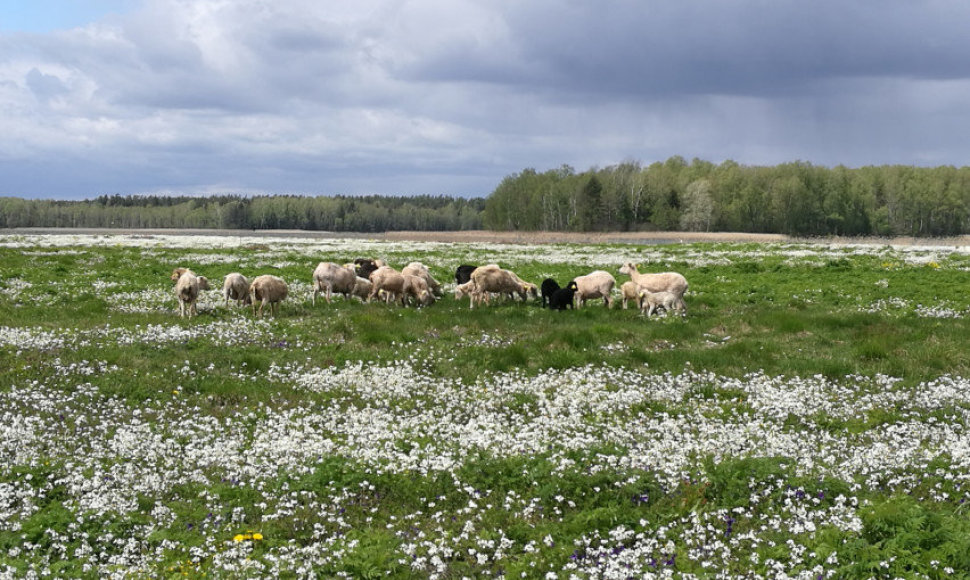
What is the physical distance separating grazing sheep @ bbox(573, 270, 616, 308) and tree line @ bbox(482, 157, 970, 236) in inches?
4868

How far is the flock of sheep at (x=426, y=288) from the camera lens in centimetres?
2511

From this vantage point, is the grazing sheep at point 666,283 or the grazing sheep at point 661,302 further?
the grazing sheep at point 666,283

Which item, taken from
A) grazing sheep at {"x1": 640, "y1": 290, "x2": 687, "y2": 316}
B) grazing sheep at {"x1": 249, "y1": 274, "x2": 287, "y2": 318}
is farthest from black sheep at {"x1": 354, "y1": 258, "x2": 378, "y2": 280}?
grazing sheep at {"x1": 640, "y1": 290, "x2": 687, "y2": 316}

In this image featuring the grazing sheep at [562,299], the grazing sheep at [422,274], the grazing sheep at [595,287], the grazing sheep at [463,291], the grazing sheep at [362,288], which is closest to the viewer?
the grazing sheep at [562,299]

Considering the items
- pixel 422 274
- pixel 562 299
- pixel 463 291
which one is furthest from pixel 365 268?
pixel 562 299

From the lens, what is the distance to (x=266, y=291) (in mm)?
24891

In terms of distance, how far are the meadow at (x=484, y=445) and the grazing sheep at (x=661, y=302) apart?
1436 millimetres

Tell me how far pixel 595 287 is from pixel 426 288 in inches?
273

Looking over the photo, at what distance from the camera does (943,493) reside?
395 inches

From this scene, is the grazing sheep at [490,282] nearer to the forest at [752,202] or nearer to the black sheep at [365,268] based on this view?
the black sheep at [365,268]

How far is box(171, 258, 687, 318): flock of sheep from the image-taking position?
2511cm

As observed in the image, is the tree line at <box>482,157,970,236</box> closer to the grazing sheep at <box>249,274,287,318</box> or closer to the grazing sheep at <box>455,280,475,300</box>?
the grazing sheep at <box>455,280,475,300</box>

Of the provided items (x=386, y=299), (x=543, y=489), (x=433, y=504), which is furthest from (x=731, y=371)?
(x=386, y=299)

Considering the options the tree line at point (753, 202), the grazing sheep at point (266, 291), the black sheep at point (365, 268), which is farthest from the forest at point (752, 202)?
the grazing sheep at point (266, 291)
